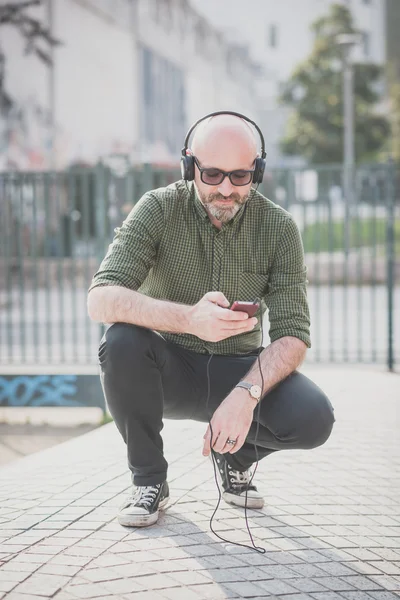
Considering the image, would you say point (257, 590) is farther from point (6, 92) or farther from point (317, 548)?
point (6, 92)

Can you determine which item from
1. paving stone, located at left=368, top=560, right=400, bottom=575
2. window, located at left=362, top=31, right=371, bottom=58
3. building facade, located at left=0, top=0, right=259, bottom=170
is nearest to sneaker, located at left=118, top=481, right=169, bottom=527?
paving stone, located at left=368, top=560, right=400, bottom=575

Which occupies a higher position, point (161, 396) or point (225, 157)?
point (225, 157)

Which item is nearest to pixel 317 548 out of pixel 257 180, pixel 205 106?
pixel 257 180

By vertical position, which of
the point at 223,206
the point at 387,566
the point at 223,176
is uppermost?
the point at 223,176

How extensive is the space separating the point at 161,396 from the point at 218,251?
674 millimetres

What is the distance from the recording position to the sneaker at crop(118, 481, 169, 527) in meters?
3.96

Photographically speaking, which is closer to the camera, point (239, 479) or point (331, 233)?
point (239, 479)

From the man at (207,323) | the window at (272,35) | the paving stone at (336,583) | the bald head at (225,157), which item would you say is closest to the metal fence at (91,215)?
the man at (207,323)

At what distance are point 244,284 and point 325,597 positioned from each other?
4.69 feet

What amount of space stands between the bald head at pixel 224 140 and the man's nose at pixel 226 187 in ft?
0.22

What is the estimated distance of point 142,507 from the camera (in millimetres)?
3992

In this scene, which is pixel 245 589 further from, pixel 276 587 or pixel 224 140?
pixel 224 140

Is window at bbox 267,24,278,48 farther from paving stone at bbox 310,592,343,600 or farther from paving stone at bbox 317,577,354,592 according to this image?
paving stone at bbox 310,592,343,600

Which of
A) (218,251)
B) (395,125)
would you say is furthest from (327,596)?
(395,125)
